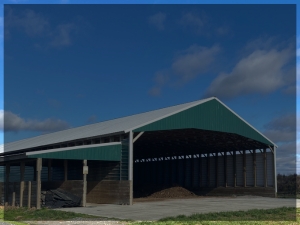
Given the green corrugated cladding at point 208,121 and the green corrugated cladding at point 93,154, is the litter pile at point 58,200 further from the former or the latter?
the green corrugated cladding at point 208,121

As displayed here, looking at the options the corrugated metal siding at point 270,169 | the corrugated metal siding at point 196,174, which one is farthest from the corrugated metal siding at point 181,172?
the corrugated metal siding at point 270,169

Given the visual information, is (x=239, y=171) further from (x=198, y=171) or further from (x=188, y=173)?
(x=188, y=173)

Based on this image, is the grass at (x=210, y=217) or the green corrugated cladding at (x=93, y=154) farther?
the green corrugated cladding at (x=93, y=154)

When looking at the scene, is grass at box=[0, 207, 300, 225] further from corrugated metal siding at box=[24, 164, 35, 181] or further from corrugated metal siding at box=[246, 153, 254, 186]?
corrugated metal siding at box=[24, 164, 35, 181]

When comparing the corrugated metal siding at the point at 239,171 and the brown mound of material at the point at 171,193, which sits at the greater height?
the corrugated metal siding at the point at 239,171

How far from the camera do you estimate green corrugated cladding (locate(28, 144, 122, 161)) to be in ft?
89.1

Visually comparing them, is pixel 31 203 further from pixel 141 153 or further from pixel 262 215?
pixel 141 153

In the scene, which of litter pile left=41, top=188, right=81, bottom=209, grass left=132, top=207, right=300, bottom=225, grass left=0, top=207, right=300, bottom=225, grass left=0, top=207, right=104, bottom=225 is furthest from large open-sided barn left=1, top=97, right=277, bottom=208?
grass left=132, top=207, right=300, bottom=225

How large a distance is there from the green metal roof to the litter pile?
2.48 meters

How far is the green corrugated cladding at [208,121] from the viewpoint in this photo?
32.2 metres

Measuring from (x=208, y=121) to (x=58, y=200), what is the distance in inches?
520

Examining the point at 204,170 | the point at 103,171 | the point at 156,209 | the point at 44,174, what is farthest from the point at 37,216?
the point at 204,170

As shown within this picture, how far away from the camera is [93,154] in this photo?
95.2ft

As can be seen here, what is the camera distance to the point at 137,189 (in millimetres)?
47250
